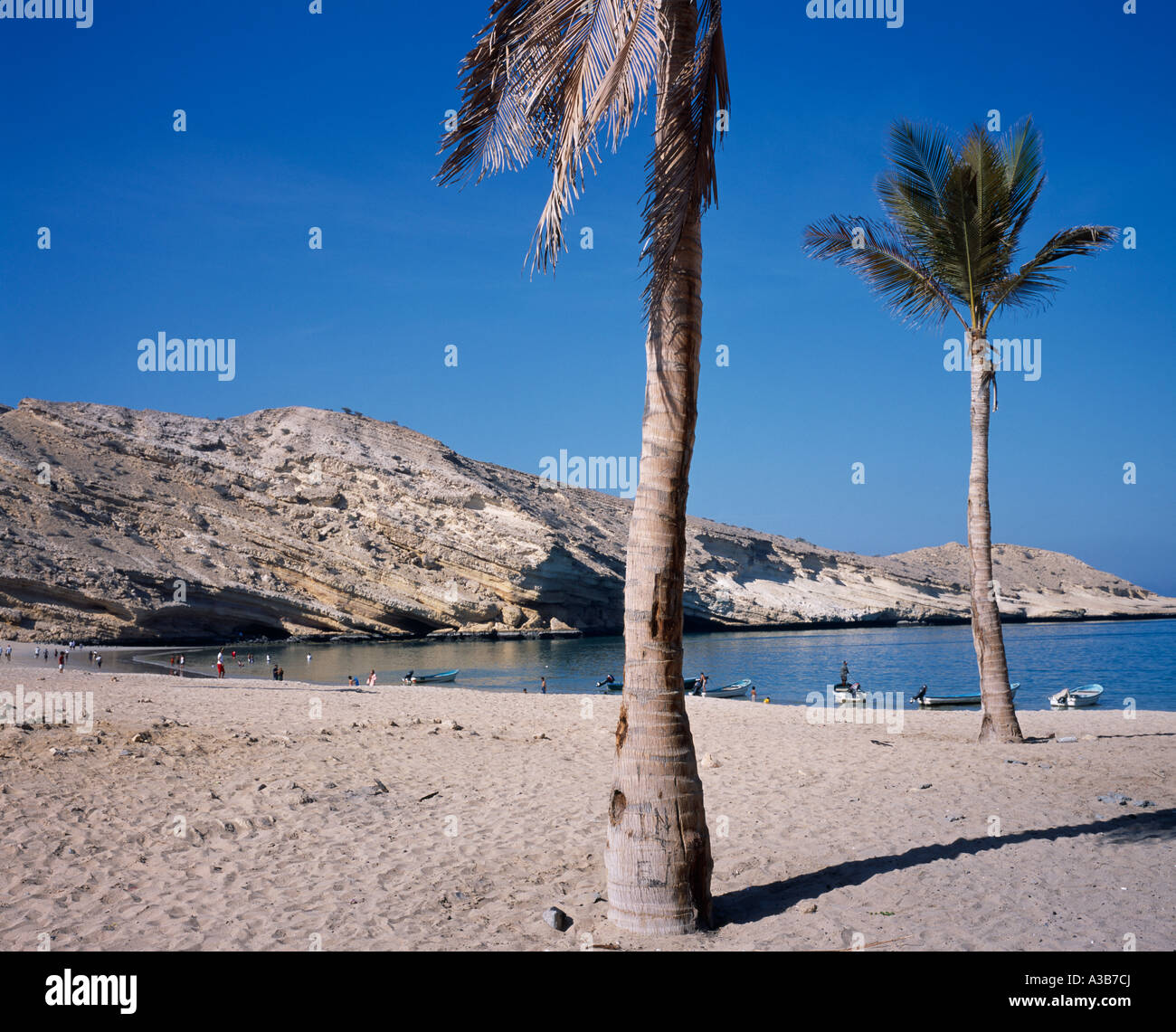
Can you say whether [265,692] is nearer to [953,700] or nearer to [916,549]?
[953,700]

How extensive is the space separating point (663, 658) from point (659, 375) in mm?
1974

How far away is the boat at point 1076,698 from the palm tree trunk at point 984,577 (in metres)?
17.9

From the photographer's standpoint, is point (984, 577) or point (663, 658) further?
point (984, 577)

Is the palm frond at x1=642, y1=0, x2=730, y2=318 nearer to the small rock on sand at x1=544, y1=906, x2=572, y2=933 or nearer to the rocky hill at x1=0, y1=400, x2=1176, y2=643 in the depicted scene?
the small rock on sand at x1=544, y1=906, x2=572, y2=933

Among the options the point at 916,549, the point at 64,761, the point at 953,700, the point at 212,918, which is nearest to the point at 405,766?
the point at 64,761

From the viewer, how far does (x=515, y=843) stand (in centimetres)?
785

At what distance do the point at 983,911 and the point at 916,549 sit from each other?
168666 millimetres

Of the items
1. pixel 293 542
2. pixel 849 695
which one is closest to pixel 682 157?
pixel 849 695

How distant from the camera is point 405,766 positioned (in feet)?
37.6

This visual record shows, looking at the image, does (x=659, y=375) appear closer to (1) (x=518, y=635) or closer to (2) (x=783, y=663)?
(2) (x=783, y=663)

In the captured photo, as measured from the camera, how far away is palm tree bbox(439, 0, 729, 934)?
5414mm

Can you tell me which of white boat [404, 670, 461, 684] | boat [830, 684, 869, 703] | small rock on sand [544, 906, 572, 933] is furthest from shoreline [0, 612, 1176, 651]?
small rock on sand [544, 906, 572, 933]

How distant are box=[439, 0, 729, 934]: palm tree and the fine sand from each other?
1.70ft
